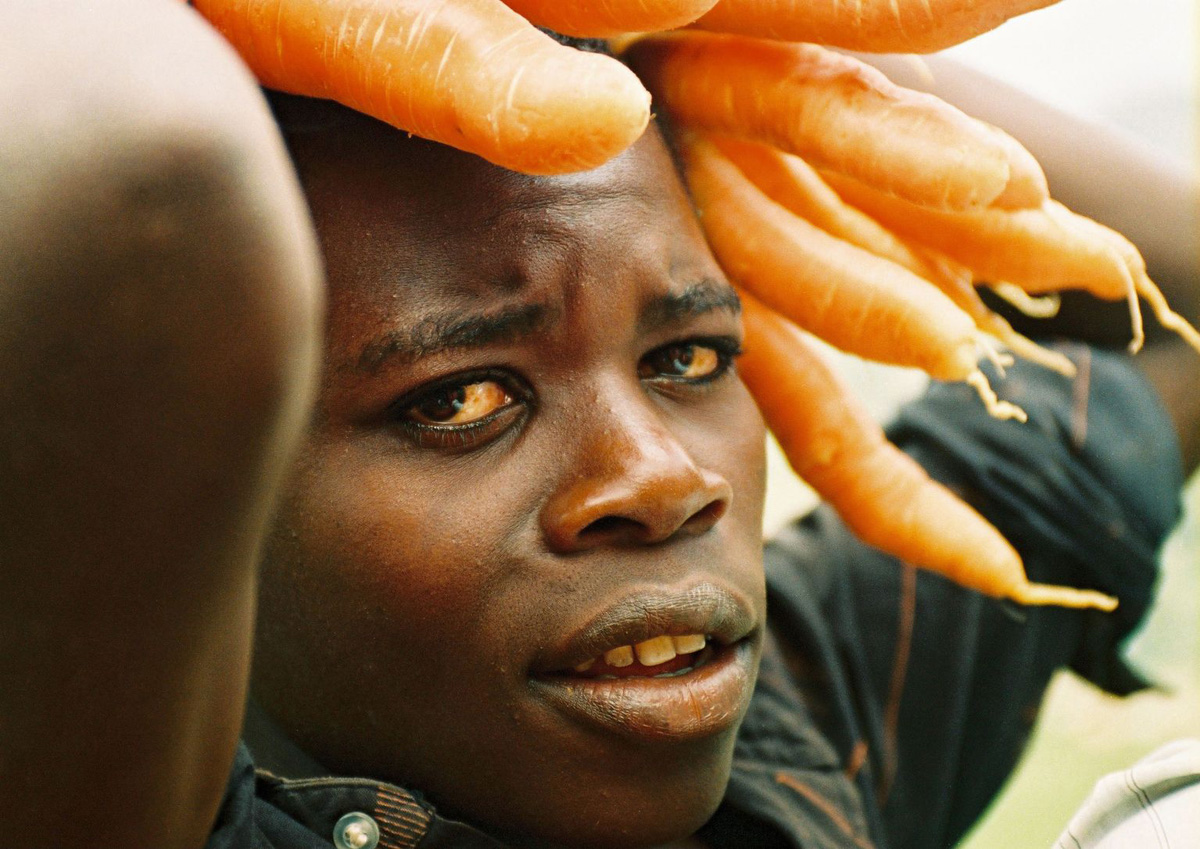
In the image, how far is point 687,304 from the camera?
872 mm

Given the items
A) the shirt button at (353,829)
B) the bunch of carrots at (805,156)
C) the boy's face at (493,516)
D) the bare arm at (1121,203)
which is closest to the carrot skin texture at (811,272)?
the bunch of carrots at (805,156)

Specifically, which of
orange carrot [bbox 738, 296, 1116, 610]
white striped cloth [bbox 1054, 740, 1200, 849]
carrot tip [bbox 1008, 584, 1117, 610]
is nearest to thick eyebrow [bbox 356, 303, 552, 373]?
orange carrot [bbox 738, 296, 1116, 610]

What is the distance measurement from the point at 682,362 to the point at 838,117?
227 mm

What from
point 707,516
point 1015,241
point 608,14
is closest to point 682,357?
point 707,516

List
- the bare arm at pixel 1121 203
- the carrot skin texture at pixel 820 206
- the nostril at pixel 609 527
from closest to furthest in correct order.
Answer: the nostril at pixel 609 527
the carrot skin texture at pixel 820 206
the bare arm at pixel 1121 203

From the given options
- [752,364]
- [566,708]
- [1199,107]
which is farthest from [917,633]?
[1199,107]

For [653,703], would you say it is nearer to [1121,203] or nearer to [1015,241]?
[1015,241]

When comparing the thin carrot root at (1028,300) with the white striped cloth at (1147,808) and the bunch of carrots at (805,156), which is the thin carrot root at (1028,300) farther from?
the white striped cloth at (1147,808)

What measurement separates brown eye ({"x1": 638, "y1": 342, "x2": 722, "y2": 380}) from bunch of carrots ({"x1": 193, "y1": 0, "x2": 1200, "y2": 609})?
14 centimetres

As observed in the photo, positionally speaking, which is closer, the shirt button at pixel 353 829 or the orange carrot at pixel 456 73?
the orange carrot at pixel 456 73

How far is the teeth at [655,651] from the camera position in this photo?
0.83m

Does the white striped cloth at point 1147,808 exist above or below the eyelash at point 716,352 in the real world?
below

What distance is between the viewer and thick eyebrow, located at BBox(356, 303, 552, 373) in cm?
78

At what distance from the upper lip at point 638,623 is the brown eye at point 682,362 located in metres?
0.17
